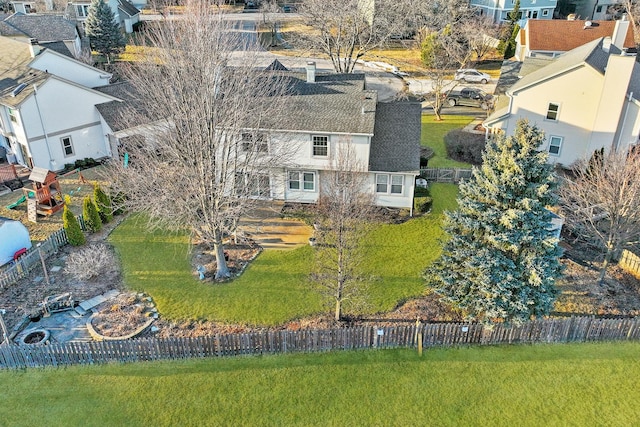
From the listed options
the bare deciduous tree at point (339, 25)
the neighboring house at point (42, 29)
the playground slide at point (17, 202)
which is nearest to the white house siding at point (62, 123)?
the playground slide at point (17, 202)

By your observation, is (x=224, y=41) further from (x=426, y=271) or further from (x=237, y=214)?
(x=426, y=271)

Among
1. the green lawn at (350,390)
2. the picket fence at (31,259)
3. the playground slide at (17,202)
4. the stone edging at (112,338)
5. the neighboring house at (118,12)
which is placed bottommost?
the green lawn at (350,390)

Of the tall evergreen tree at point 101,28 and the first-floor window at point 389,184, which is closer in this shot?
the first-floor window at point 389,184

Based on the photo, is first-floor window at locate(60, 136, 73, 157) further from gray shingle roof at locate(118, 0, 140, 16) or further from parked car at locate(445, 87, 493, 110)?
gray shingle roof at locate(118, 0, 140, 16)

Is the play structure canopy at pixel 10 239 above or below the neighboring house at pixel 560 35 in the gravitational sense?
below

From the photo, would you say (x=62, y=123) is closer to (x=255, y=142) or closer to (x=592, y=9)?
(x=255, y=142)

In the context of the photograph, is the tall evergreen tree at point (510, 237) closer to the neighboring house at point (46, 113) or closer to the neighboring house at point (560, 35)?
the neighboring house at point (46, 113)

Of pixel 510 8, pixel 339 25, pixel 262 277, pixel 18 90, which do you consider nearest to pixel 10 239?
pixel 262 277

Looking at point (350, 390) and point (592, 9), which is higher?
point (592, 9)

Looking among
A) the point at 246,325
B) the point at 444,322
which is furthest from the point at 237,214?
the point at 444,322
